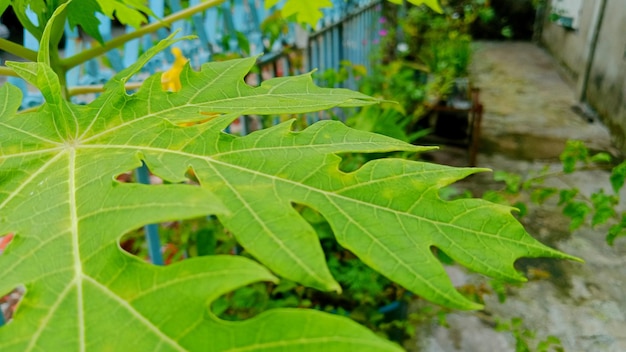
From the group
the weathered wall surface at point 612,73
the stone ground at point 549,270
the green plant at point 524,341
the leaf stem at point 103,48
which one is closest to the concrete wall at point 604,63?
the weathered wall surface at point 612,73

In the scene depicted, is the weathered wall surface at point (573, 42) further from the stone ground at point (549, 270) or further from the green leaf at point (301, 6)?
the green leaf at point (301, 6)

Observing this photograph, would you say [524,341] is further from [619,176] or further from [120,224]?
[120,224]

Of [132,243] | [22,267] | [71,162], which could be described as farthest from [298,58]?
[22,267]

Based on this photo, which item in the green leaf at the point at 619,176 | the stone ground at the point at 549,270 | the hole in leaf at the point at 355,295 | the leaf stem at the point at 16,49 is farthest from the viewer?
the stone ground at the point at 549,270

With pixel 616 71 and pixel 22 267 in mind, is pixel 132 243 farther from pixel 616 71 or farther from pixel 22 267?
pixel 616 71

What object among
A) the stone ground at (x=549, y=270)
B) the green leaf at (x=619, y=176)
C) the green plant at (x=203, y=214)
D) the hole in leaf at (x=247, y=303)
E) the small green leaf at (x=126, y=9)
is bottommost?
the stone ground at (x=549, y=270)

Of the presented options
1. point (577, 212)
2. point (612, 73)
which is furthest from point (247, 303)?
point (612, 73)

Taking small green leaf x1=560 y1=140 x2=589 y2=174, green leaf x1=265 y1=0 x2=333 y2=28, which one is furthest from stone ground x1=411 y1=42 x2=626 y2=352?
green leaf x1=265 y1=0 x2=333 y2=28

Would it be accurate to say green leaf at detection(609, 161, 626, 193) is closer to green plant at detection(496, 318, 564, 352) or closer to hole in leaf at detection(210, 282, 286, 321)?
green plant at detection(496, 318, 564, 352)
